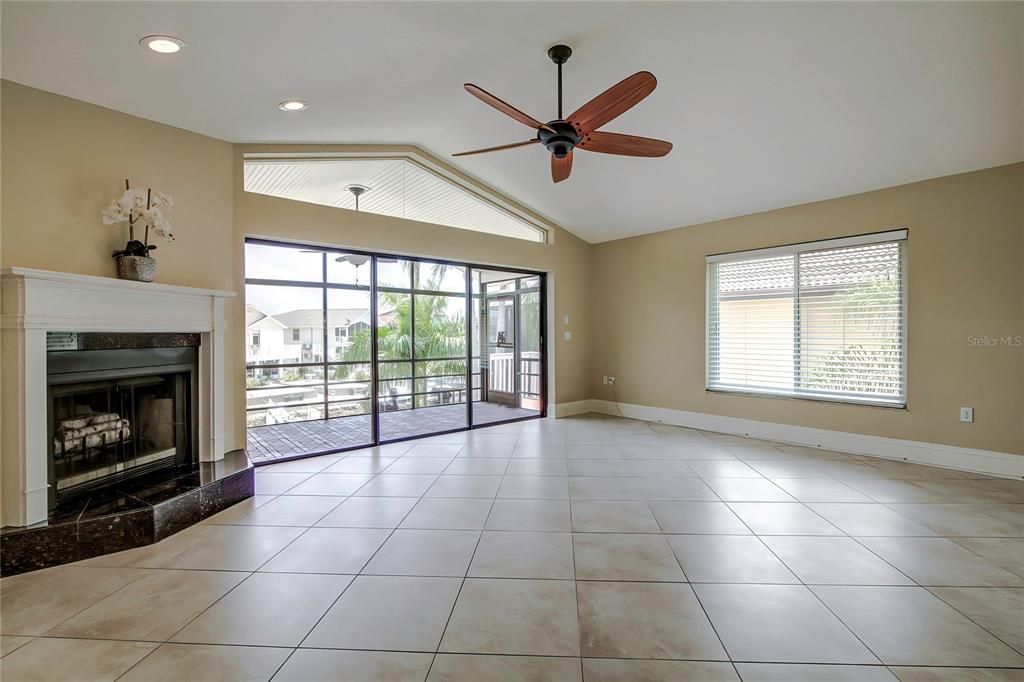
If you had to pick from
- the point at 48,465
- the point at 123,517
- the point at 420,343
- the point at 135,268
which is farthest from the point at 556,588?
the point at 420,343

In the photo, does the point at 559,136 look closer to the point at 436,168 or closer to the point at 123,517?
the point at 436,168

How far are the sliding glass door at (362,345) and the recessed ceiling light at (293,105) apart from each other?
4.45 ft

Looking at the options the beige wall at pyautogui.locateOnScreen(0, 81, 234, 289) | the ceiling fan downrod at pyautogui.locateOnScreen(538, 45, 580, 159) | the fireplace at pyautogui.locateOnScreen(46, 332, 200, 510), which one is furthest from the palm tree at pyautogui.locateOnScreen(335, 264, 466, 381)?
the ceiling fan downrod at pyautogui.locateOnScreen(538, 45, 580, 159)

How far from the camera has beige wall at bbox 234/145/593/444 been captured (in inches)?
164

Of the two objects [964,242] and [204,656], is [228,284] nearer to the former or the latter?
[204,656]

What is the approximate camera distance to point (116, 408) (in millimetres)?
3086

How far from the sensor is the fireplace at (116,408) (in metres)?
2.75

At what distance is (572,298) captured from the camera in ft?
22.3

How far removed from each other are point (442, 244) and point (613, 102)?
3169mm

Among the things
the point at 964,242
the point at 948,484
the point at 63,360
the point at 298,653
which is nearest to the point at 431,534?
the point at 298,653

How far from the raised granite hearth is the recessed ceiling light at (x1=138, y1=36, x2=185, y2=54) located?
103 inches

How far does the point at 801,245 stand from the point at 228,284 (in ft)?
18.4

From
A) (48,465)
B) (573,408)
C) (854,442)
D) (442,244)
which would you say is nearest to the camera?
(48,465)

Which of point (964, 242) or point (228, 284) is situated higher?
point (964, 242)
